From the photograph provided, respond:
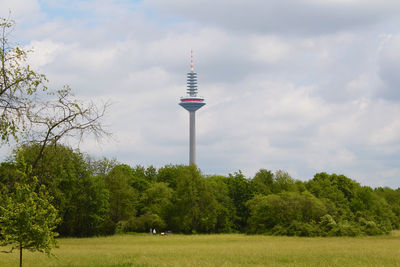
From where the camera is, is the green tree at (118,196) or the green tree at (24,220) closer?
the green tree at (24,220)

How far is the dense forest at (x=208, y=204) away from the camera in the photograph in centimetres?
6919

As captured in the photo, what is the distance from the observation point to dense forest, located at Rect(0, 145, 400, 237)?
6919 cm

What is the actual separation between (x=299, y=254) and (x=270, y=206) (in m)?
34.6

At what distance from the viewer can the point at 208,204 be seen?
290ft

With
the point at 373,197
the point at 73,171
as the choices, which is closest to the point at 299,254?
the point at 73,171

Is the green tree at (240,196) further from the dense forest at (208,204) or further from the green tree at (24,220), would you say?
the green tree at (24,220)

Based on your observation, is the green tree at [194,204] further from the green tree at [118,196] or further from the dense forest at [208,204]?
the green tree at [118,196]

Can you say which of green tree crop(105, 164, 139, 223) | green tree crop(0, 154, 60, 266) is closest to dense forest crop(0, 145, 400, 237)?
green tree crop(105, 164, 139, 223)

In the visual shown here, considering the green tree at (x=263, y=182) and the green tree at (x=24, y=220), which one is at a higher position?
the green tree at (x=263, y=182)

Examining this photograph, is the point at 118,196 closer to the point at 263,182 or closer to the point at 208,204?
the point at 208,204

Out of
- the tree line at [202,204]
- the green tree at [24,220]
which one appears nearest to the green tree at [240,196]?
the tree line at [202,204]

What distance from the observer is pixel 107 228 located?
284 ft

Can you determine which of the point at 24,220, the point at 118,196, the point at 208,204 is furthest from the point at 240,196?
the point at 24,220

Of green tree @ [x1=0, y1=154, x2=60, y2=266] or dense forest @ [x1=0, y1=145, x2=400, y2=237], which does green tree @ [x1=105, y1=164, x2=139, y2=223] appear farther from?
green tree @ [x1=0, y1=154, x2=60, y2=266]
